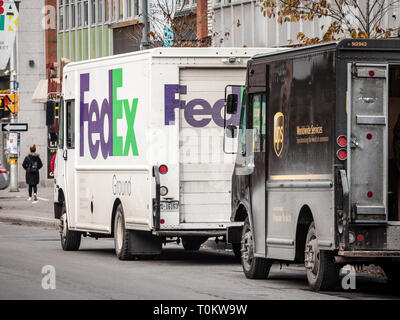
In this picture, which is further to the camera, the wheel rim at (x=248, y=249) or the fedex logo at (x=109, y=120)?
the fedex logo at (x=109, y=120)

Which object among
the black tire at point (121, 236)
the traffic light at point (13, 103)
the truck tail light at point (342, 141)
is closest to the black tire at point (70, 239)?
the black tire at point (121, 236)

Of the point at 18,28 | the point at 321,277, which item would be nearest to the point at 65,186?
the point at 321,277

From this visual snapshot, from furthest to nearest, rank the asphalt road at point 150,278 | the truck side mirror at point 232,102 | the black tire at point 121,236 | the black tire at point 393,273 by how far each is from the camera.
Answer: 1. the black tire at point 121,236
2. the truck side mirror at point 232,102
3. the black tire at point 393,273
4. the asphalt road at point 150,278

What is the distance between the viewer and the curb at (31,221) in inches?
1257

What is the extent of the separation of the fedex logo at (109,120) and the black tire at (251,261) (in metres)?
3.65

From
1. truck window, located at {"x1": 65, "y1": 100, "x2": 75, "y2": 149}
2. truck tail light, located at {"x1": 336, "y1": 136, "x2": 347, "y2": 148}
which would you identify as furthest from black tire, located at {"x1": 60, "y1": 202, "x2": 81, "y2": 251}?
truck tail light, located at {"x1": 336, "y1": 136, "x2": 347, "y2": 148}

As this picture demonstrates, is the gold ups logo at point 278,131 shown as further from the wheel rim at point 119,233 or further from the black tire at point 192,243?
the black tire at point 192,243

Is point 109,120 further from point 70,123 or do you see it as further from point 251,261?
point 251,261

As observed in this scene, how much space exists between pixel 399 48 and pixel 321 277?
2727 mm

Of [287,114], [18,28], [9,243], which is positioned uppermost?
[18,28]

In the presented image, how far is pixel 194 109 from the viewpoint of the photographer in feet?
66.0

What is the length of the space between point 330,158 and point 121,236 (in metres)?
7.04

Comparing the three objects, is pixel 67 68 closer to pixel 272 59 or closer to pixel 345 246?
pixel 272 59

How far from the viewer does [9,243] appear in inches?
989
